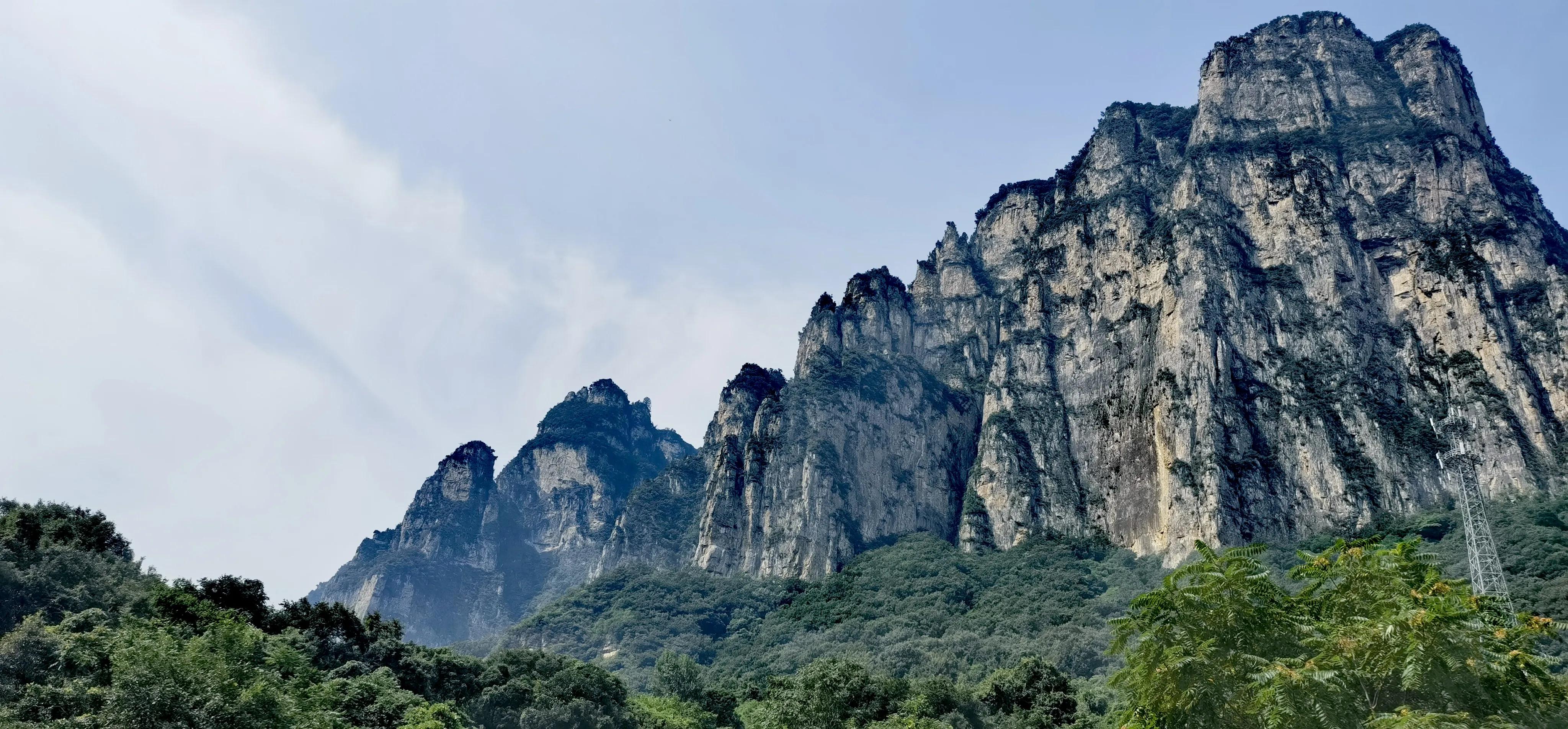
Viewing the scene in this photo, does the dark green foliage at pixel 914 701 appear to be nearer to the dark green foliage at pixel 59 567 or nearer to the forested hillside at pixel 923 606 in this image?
the forested hillside at pixel 923 606

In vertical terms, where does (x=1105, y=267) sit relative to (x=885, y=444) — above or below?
above

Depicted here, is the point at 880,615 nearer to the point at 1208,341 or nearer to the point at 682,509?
the point at 1208,341

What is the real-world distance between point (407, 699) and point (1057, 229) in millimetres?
143691

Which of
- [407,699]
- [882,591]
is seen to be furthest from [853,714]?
[882,591]

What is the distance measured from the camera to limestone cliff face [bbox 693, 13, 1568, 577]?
381 ft

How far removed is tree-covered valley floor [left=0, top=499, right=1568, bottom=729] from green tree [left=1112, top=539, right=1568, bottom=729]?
50 millimetres

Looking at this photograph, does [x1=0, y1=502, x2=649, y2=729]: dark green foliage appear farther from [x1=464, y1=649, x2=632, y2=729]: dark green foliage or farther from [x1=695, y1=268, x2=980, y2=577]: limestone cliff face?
[x1=695, y1=268, x2=980, y2=577]: limestone cliff face

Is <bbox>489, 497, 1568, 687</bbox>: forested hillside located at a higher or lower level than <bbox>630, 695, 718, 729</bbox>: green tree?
higher

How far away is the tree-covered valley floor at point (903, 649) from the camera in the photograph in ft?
55.0

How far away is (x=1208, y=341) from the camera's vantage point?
420ft

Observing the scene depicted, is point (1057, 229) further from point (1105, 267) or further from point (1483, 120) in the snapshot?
point (1483, 120)

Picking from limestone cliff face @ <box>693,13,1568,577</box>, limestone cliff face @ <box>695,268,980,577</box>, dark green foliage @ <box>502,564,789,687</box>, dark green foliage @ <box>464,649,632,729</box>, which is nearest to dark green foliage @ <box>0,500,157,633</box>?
dark green foliage @ <box>464,649,632,729</box>

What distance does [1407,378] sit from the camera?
11969 cm

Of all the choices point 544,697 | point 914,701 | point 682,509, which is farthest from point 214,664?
point 682,509
